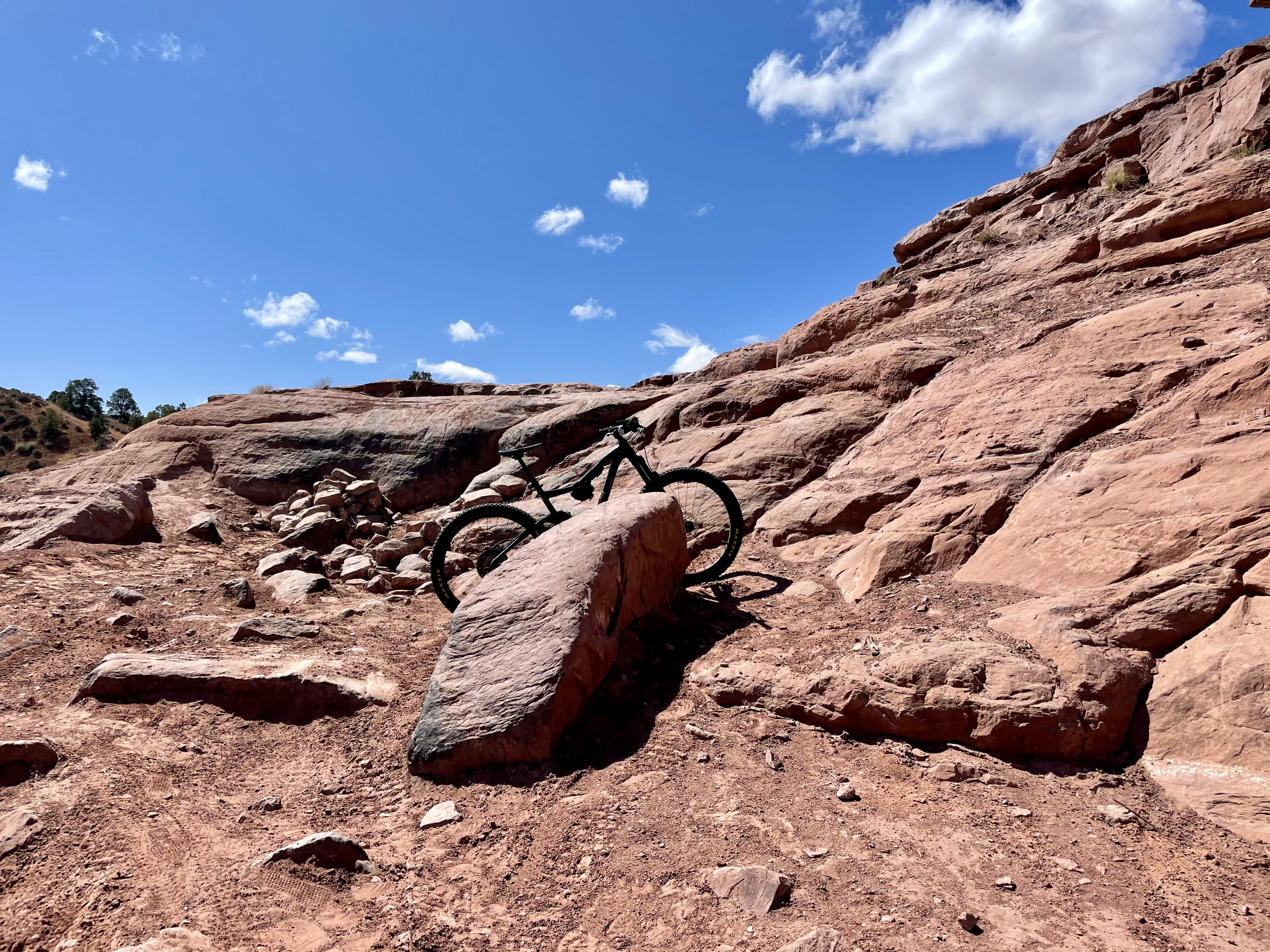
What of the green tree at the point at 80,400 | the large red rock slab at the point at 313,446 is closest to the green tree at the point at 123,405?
the green tree at the point at 80,400

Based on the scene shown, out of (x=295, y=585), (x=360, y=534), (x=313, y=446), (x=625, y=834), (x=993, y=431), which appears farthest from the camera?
(x=313, y=446)

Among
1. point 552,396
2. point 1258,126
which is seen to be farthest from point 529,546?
point 1258,126

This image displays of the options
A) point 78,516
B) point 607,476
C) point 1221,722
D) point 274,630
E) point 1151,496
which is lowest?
point 1221,722

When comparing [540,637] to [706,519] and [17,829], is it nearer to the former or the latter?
[17,829]

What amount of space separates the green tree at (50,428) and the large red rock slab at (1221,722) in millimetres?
42377

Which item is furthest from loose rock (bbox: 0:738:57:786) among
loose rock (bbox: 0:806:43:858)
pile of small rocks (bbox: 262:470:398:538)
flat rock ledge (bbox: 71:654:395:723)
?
pile of small rocks (bbox: 262:470:398:538)

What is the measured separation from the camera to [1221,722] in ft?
9.09

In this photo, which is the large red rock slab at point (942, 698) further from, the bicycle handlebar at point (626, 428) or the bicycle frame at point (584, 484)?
the bicycle handlebar at point (626, 428)

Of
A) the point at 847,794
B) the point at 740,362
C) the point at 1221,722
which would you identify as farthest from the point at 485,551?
the point at 740,362

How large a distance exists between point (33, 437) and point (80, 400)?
325 inches

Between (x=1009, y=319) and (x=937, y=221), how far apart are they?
5.87 meters

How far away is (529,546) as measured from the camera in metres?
4.91

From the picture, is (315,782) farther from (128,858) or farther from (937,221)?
(937,221)

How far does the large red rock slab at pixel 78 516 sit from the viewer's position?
284 inches
